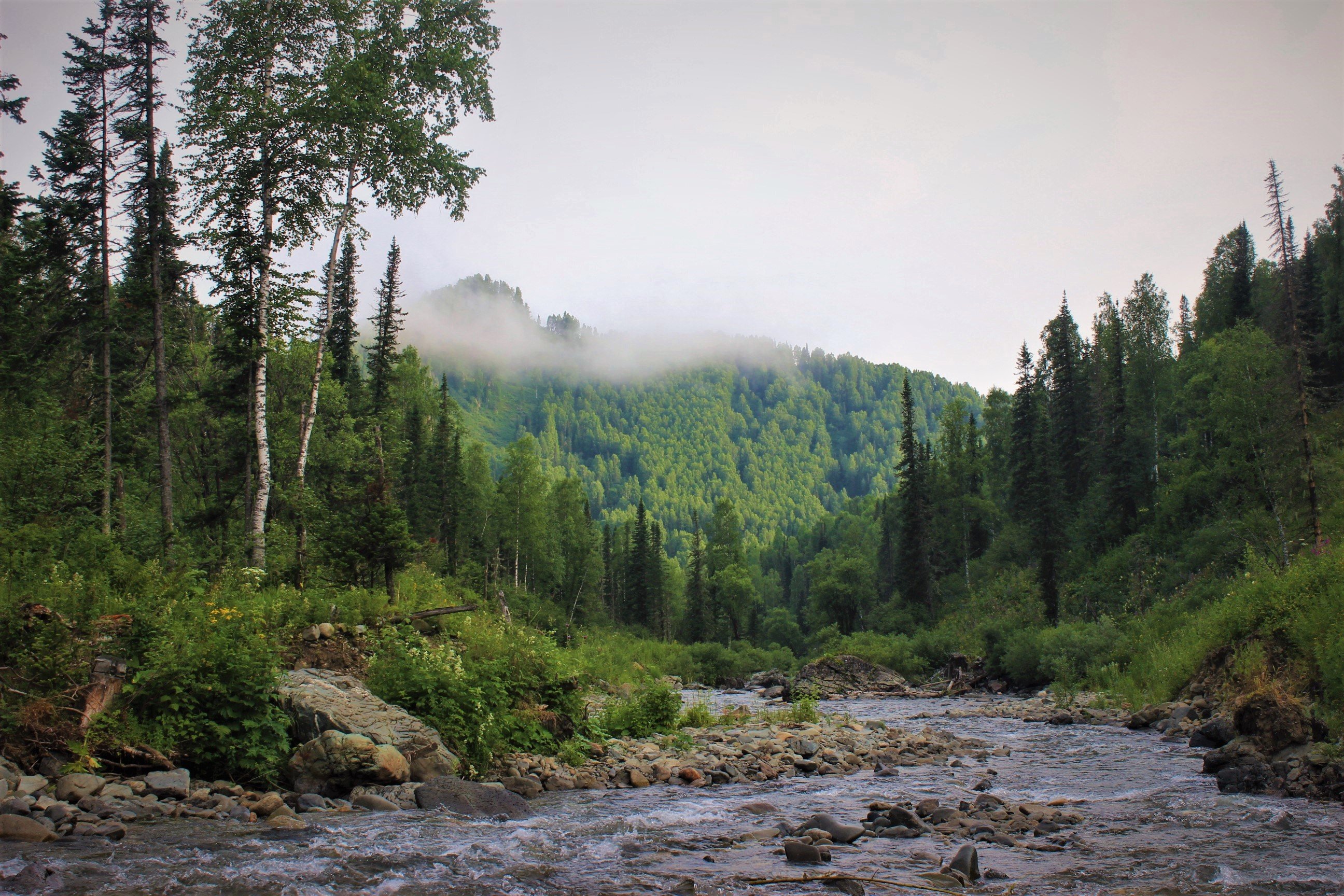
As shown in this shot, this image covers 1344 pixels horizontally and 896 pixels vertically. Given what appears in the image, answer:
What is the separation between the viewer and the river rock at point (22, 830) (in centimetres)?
705

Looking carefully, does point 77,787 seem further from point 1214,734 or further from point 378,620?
point 1214,734

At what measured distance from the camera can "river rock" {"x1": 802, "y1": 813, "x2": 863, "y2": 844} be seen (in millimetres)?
8502

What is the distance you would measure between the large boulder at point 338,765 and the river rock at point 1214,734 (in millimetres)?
15249

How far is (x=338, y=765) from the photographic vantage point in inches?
383

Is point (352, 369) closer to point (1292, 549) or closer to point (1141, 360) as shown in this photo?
point (1292, 549)

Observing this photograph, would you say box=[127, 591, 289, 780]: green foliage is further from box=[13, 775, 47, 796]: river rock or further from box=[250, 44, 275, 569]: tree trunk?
box=[250, 44, 275, 569]: tree trunk

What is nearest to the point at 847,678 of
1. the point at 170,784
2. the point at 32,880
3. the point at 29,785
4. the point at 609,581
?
the point at 170,784

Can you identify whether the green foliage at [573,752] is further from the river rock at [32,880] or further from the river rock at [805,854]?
the river rock at [32,880]

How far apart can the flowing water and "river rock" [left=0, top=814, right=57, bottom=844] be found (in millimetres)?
152

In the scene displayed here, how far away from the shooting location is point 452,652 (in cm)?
1236

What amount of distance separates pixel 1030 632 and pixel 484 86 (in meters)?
33.2

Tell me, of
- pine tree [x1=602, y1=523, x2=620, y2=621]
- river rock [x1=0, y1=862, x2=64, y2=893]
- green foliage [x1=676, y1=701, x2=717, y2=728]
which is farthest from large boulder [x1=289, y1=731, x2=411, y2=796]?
pine tree [x1=602, y1=523, x2=620, y2=621]

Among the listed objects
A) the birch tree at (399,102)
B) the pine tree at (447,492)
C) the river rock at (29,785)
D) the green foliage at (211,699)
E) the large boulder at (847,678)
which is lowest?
the large boulder at (847,678)

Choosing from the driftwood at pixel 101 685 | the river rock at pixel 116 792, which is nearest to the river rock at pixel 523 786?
the river rock at pixel 116 792
